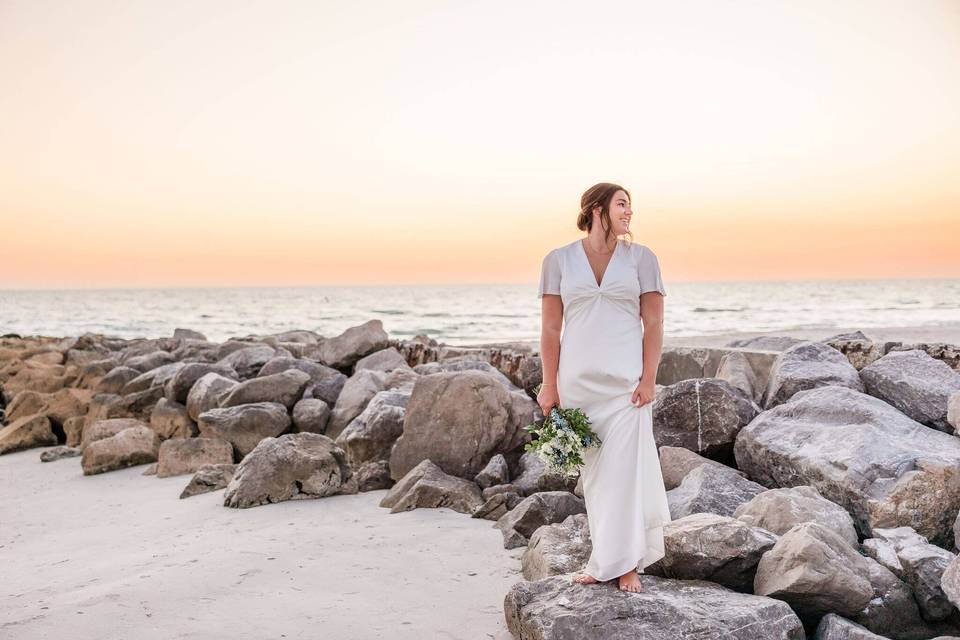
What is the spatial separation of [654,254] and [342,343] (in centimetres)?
836

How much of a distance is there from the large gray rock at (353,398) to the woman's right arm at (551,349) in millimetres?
4698

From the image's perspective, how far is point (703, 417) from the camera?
5934 millimetres

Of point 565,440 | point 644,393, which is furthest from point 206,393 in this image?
point 644,393

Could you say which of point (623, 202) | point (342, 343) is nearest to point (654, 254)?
point (623, 202)

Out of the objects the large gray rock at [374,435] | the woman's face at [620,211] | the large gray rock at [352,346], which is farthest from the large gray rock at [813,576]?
the large gray rock at [352,346]

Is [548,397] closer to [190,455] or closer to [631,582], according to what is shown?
[631,582]

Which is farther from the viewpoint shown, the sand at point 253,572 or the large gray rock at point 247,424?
the large gray rock at point 247,424

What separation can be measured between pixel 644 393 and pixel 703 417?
225 cm

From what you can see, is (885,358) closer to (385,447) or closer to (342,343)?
(385,447)

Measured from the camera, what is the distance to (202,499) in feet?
23.1

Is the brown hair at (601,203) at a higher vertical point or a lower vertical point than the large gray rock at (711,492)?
higher

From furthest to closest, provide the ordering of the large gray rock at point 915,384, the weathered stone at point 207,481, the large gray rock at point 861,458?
the weathered stone at point 207,481 → the large gray rock at point 915,384 → the large gray rock at point 861,458

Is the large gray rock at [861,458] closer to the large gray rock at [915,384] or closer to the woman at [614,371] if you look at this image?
the large gray rock at [915,384]

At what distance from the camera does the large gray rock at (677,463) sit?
556cm
